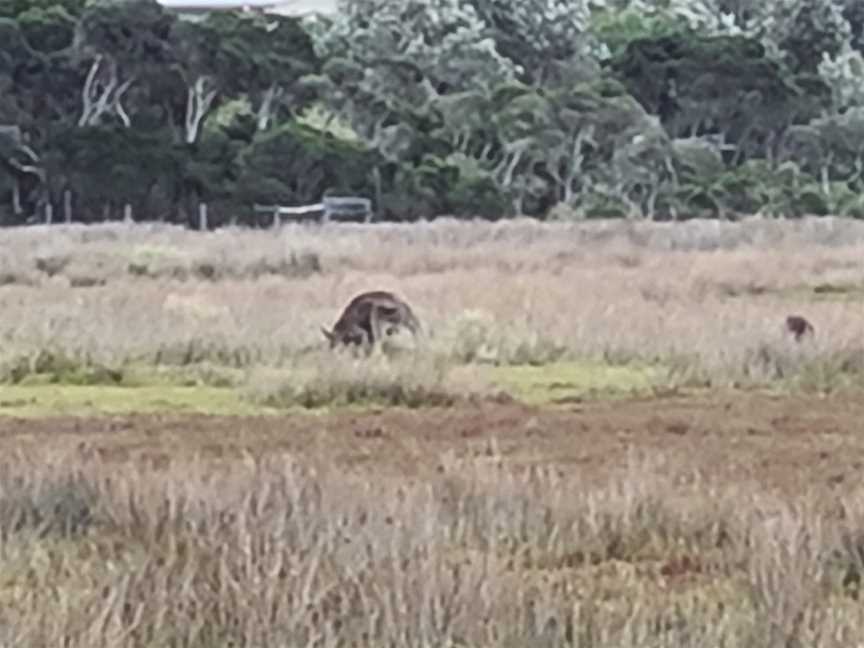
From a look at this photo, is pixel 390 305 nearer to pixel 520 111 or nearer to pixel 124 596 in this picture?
pixel 124 596

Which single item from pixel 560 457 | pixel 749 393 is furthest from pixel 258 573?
pixel 749 393

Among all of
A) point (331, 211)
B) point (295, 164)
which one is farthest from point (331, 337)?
point (295, 164)

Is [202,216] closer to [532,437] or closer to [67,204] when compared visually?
[67,204]

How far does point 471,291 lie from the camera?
76.9 feet

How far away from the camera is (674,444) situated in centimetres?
1204

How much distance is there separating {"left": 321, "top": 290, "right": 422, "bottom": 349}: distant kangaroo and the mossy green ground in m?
0.92

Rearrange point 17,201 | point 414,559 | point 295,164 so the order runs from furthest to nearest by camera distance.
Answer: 1. point 17,201
2. point 295,164
3. point 414,559

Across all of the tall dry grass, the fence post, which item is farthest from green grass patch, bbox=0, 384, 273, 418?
the fence post

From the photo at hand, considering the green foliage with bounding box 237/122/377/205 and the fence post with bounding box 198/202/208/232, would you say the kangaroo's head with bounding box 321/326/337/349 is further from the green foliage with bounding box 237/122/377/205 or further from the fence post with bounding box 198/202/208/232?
the green foliage with bounding box 237/122/377/205

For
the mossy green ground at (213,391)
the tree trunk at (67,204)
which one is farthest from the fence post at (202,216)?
the mossy green ground at (213,391)

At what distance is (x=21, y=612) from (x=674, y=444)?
6.42 m

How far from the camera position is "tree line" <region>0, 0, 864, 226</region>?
44906 mm

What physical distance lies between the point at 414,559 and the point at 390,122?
42.3 m

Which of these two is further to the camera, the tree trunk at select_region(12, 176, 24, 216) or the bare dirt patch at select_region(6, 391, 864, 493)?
the tree trunk at select_region(12, 176, 24, 216)
